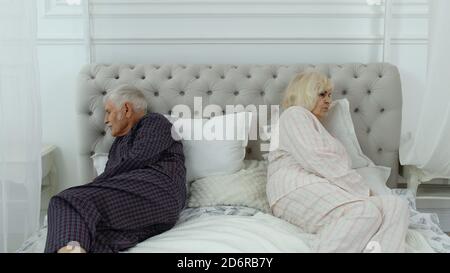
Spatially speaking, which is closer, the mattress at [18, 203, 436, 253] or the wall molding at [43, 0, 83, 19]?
the mattress at [18, 203, 436, 253]

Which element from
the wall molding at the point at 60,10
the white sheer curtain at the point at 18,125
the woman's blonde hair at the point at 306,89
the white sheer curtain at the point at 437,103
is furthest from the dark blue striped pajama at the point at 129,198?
the white sheer curtain at the point at 437,103

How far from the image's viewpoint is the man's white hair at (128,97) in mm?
2641

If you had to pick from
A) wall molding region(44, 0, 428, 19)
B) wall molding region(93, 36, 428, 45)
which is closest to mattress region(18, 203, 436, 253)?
wall molding region(93, 36, 428, 45)

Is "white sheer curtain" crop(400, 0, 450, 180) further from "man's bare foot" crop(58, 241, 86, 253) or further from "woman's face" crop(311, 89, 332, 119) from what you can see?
"man's bare foot" crop(58, 241, 86, 253)

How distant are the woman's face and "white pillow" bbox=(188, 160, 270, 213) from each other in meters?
0.42

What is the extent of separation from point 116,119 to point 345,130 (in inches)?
47.6

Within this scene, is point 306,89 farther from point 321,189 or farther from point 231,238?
point 231,238

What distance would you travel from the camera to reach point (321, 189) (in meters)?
2.28

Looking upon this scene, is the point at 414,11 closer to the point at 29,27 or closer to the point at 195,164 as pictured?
the point at 195,164

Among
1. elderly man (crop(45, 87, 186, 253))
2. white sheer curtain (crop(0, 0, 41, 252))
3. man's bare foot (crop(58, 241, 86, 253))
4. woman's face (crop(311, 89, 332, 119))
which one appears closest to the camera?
man's bare foot (crop(58, 241, 86, 253))

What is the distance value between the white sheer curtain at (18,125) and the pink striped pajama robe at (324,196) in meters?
1.08

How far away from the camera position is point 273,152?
2.57m

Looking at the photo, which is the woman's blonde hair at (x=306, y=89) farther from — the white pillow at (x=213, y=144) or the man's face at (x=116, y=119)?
the man's face at (x=116, y=119)

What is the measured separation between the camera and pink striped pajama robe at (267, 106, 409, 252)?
2.00 metres
